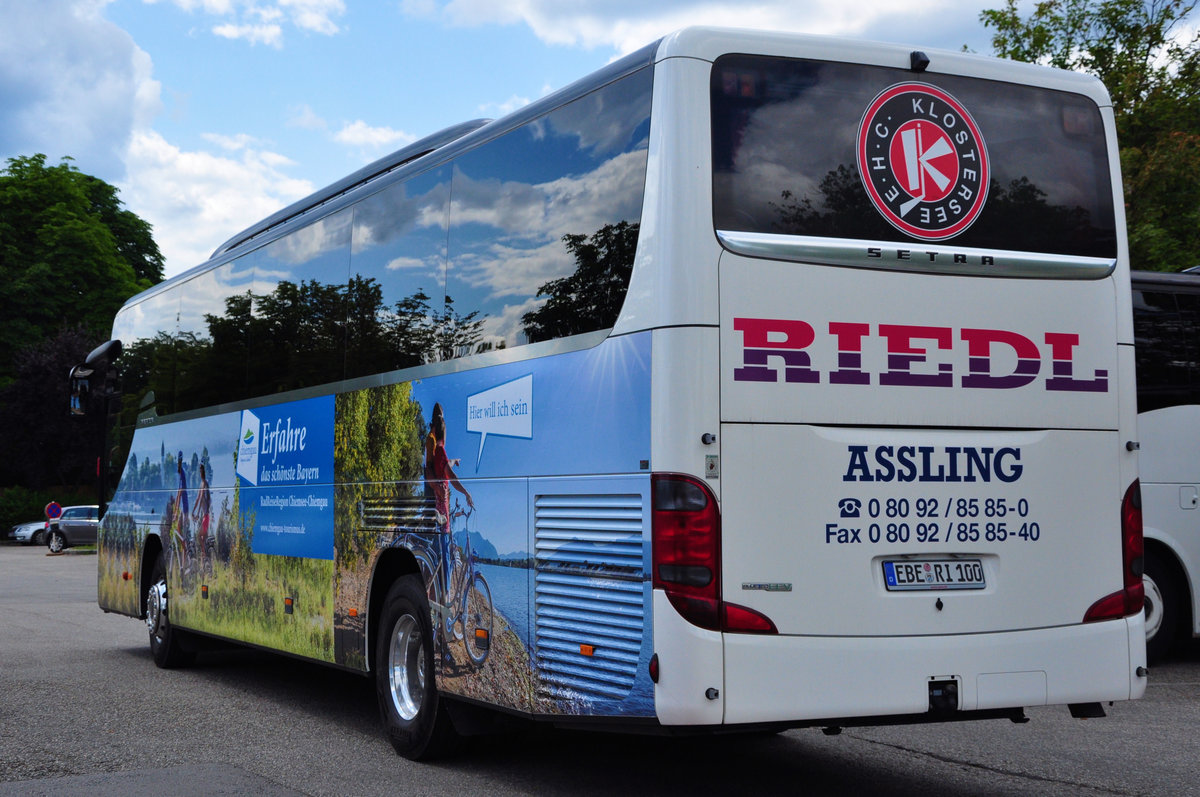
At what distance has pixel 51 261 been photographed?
2174 inches

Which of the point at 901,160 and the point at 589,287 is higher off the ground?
the point at 901,160

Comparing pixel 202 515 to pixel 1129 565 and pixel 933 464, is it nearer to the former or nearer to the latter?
pixel 933 464

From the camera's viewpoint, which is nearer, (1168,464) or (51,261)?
(1168,464)

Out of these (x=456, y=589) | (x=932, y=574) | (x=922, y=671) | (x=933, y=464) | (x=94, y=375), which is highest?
(x=94, y=375)

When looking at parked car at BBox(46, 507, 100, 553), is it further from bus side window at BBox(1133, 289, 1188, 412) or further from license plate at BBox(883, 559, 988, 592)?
license plate at BBox(883, 559, 988, 592)

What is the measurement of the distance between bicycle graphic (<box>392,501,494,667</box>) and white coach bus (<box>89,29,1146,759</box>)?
0.03 meters

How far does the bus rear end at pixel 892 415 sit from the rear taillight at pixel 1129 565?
0.04ft

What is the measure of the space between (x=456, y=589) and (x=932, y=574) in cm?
266

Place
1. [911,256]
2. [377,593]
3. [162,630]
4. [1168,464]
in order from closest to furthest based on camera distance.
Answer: [911,256], [377,593], [1168,464], [162,630]

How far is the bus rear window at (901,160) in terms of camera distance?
238 inches

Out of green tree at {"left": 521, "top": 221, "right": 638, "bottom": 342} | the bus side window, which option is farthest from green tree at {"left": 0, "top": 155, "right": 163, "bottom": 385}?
green tree at {"left": 521, "top": 221, "right": 638, "bottom": 342}

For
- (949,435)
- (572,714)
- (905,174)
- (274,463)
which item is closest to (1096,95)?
(905,174)

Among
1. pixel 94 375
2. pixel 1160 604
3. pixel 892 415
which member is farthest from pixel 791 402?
pixel 94 375

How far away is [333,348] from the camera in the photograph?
9.47 meters
